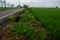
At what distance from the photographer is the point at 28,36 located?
855cm

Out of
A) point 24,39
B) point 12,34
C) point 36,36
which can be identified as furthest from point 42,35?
point 12,34

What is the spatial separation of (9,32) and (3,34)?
374 mm

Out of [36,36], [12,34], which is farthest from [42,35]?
[12,34]

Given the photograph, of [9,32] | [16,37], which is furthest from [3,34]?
[16,37]

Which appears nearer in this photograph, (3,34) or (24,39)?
(24,39)

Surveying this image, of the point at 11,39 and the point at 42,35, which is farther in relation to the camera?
the point at 42,35

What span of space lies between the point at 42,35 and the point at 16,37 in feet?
3.94

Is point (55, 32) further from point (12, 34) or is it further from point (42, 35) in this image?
point (12, 34)

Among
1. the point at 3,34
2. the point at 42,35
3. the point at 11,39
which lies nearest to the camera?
the point at 11,39

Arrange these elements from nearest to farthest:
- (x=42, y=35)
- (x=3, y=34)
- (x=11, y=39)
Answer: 1. (x=11, y=39)
2. (x=42, y=35)
3. (x=3, y=34)

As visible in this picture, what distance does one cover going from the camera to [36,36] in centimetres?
861

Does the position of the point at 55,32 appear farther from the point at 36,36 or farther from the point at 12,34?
the point at 12,34

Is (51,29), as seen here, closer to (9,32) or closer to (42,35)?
(42,35)

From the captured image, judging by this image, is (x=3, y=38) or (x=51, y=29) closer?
(x=3, y=38)
